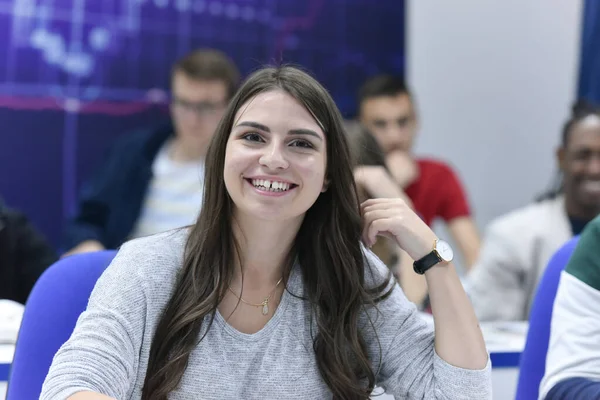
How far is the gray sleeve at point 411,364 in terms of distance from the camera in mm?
1569

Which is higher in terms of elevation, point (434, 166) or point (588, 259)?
point (588, 259)

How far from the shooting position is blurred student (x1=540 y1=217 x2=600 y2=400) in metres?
1.61

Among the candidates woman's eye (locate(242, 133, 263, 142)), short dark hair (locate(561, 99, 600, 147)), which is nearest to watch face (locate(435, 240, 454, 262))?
woman's eye (locate(242, 133, 263, 142))

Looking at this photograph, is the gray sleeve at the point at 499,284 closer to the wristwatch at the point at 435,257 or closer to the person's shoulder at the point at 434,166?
the person's shoulder at the point at 434,166

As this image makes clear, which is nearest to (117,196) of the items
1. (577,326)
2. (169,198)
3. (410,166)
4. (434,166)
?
(169,198)

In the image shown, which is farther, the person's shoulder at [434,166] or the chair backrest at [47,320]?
the person's shoulder at [434,166]

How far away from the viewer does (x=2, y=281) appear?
7.73ft

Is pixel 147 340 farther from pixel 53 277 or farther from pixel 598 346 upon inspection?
pixel 598 346

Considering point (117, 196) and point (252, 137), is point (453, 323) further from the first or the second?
→ point (117, 196)

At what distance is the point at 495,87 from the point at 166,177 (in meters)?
1.86

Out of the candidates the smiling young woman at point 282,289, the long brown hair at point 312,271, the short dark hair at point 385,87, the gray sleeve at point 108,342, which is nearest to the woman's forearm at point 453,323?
the smiling young woman at point 282,289

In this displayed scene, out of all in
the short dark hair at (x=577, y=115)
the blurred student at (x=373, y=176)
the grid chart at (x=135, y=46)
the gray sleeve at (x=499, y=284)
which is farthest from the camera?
the grid chart at (x=135, y=46)

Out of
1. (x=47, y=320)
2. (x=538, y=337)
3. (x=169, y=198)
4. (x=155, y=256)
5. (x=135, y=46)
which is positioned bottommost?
(x=169, y=198)

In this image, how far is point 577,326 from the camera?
1.64 meters
